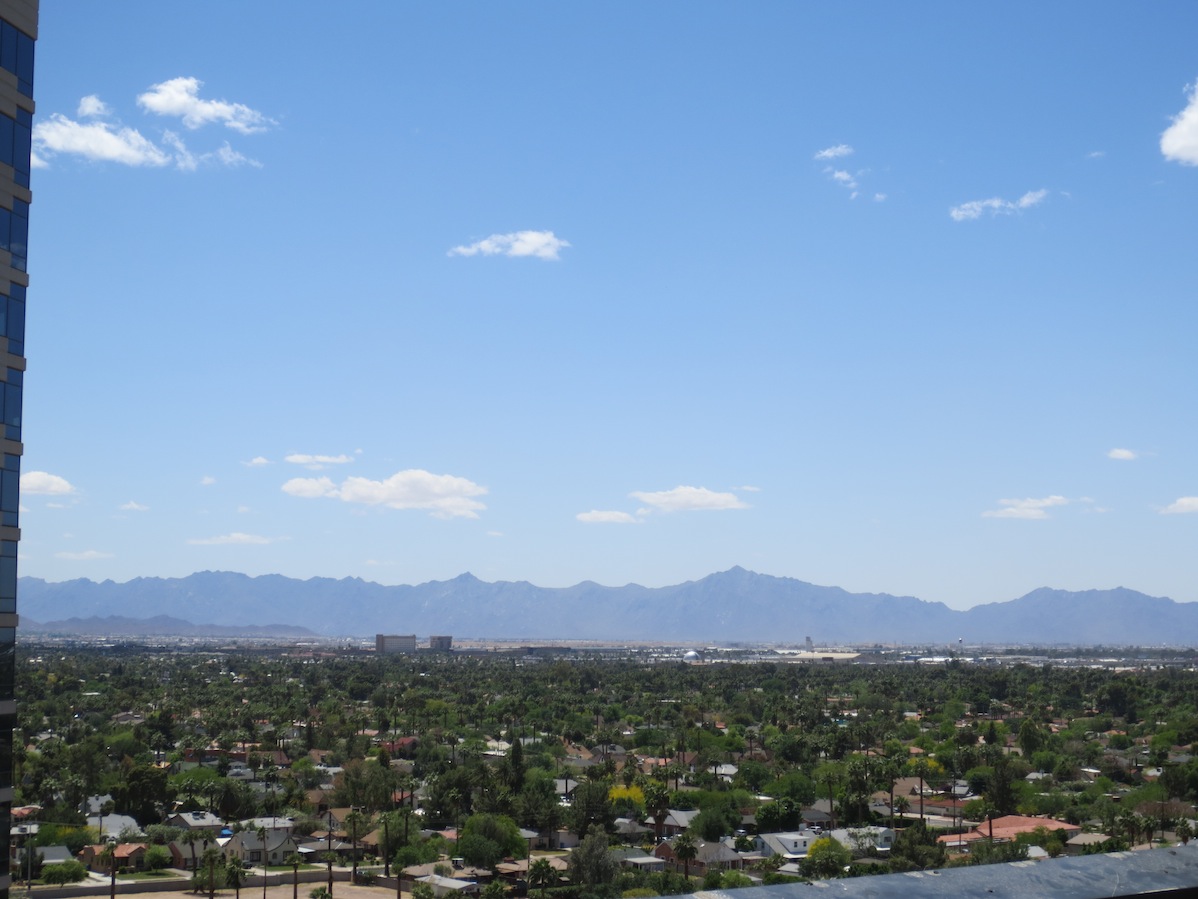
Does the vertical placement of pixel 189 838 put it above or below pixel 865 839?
above

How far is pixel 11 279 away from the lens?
6.21m

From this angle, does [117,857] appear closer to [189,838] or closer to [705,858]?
[189,838]

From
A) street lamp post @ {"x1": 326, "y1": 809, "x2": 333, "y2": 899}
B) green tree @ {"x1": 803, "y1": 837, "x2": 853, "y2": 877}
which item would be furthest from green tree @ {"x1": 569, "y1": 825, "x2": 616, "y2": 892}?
street lamp post @ {"x1": 326, "y1": 809, "x2": 333, "y2": 899}

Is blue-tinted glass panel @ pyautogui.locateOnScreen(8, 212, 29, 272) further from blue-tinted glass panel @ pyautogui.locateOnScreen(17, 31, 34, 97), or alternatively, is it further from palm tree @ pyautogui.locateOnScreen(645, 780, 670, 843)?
palm tree @ pyautogui.locateOnScreen(645, 780, 670, 843)

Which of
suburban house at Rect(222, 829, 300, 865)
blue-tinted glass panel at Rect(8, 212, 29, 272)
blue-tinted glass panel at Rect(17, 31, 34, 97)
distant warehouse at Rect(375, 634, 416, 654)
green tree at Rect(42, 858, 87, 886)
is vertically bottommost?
distant warehouse at Rect(375, 634, 416, 654)

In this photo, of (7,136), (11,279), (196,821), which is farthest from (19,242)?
(196,821)

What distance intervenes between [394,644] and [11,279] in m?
172

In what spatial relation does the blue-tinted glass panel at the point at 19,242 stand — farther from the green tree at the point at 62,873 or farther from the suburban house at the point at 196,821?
the suburban house at the point at 196,821

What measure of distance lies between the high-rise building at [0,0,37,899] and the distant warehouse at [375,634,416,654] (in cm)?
16086

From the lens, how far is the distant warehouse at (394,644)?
16525cm

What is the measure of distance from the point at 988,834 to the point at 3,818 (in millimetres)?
26805

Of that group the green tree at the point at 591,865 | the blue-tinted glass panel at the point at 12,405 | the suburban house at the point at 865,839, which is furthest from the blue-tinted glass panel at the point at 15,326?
the suburban house at the point at 865,839

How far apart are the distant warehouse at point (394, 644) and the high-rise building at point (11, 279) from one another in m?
161

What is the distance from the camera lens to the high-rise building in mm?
6109
